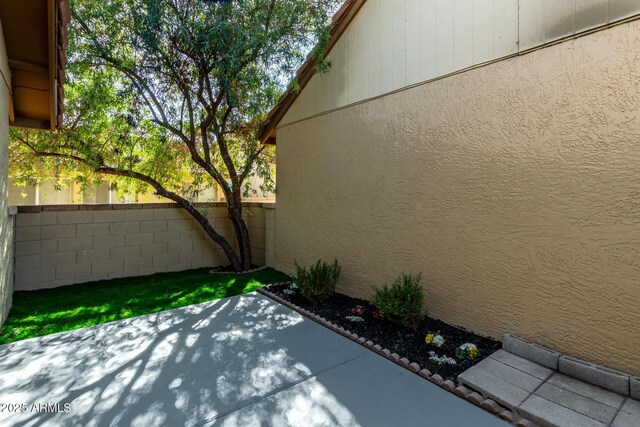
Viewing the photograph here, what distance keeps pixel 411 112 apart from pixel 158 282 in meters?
6.06

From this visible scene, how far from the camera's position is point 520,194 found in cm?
342

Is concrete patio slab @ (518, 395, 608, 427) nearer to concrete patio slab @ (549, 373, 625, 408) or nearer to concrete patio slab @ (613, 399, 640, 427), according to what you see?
concrete patio slab @ (613, 399, 640, 427)

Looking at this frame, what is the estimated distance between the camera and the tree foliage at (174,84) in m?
5.29

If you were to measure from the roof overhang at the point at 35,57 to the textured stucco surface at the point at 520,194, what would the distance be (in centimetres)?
422

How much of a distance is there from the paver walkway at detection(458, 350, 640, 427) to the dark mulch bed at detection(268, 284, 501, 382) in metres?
0.22

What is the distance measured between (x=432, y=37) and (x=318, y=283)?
4.18 m

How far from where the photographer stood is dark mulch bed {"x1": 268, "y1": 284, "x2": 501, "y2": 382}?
127 inches

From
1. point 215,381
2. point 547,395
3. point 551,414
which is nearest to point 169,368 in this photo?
point 215,381

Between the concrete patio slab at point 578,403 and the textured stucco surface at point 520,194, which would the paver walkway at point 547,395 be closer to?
the concrete patio slab at point 578,403

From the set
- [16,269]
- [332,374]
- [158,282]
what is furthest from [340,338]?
[16,269]

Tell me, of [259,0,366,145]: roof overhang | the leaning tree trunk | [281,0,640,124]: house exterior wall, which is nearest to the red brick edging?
the leaning tree trunk

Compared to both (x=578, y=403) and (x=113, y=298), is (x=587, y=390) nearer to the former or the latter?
(x=578, y=403)

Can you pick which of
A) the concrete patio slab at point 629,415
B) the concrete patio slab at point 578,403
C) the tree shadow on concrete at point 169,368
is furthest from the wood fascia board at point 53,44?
the concrete patio slab at point 629,415

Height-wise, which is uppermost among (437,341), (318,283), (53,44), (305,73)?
(305,73)
